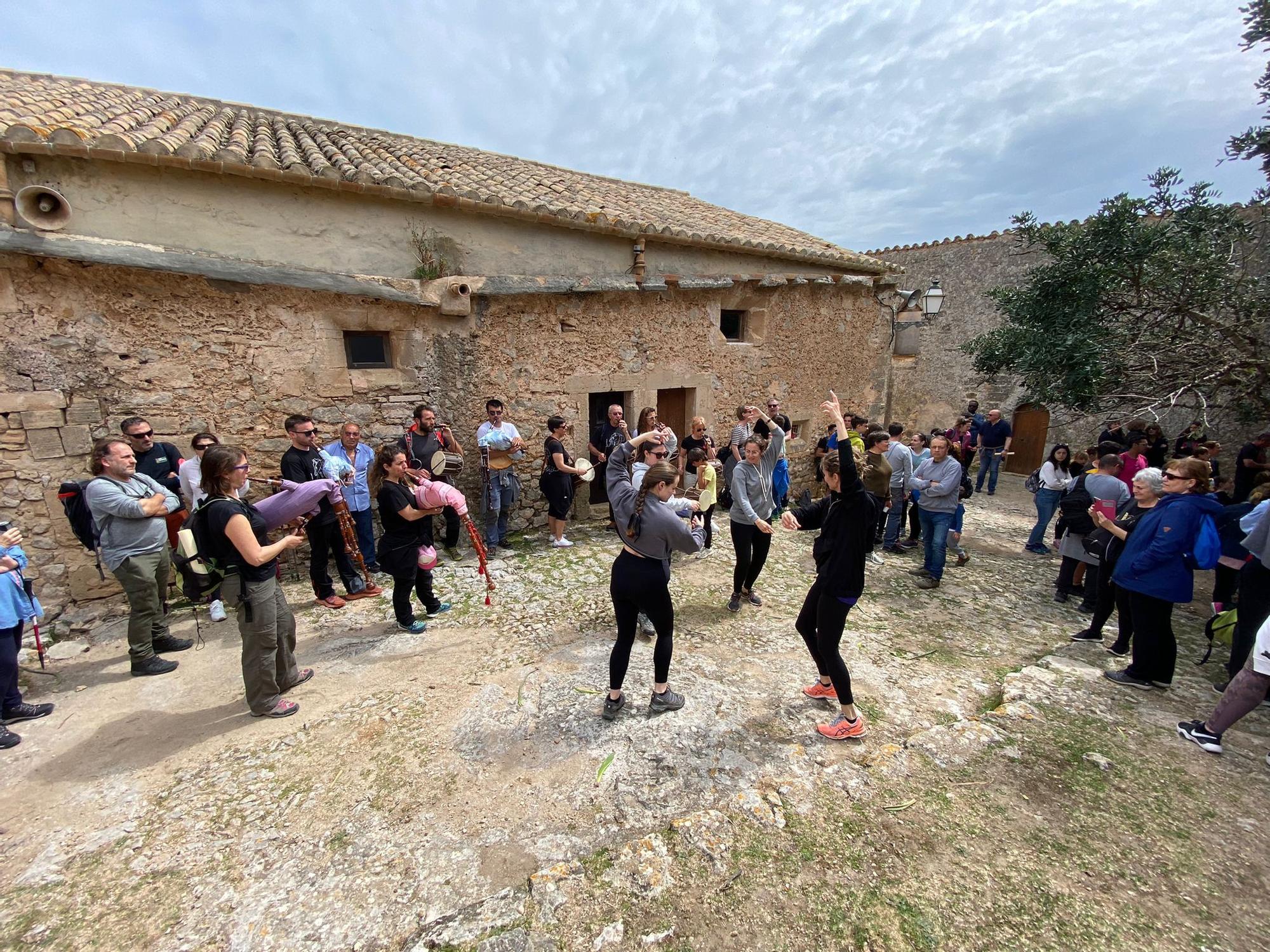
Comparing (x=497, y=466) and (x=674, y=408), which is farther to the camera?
(x=674, y=408)

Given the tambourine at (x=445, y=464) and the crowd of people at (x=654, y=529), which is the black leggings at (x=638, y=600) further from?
the tambourine at (x=445, y=464)

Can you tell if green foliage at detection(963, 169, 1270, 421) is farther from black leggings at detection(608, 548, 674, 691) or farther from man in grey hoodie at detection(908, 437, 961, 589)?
black leggings at detection(608, 548, 674, 691)

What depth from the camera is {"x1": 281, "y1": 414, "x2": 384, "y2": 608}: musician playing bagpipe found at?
16.1 feet

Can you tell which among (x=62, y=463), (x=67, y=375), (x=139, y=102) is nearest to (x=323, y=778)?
(x=62, y=463)

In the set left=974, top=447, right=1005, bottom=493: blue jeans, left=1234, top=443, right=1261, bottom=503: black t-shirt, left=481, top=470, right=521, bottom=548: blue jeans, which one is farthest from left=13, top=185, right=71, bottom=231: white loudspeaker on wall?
left=974, top=447, right=1005, bottom=493: blue jeans

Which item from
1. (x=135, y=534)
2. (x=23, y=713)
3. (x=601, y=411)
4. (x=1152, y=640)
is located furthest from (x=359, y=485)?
(x=1152, y=640)

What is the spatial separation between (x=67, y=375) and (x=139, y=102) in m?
4.20

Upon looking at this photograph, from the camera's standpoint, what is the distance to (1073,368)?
22.8ft

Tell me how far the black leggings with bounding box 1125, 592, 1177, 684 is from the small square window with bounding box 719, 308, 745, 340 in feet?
21.7

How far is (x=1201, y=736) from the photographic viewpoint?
3.37 metres

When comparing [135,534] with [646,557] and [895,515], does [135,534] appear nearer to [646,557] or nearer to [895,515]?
[646,557]

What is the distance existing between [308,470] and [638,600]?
3679 millimetres

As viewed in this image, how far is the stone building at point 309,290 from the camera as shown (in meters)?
4.59

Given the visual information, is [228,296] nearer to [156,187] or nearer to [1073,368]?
[156,187]
